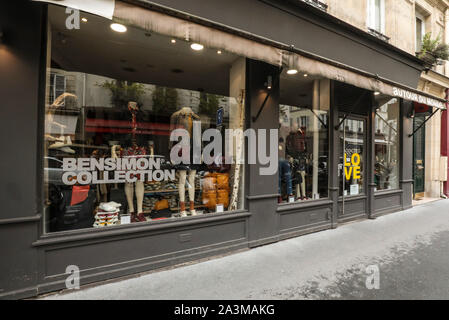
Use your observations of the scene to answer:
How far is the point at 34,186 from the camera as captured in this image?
2604 mm

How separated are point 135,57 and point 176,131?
179 cm

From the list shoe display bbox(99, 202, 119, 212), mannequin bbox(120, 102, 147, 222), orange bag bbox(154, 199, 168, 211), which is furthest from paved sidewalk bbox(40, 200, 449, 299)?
orange bag bbox(154, 199, 168, 211)

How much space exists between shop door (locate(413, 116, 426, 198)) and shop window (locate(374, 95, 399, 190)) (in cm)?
255

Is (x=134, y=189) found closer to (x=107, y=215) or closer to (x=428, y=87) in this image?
(x=107, y=215)

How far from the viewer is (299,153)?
5.66 meters

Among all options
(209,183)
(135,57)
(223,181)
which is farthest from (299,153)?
(135,57)

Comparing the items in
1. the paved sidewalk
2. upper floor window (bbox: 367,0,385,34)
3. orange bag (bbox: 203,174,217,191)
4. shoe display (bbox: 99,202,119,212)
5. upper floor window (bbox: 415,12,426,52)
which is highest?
upper floor window (bbox: 415,12,426,52)

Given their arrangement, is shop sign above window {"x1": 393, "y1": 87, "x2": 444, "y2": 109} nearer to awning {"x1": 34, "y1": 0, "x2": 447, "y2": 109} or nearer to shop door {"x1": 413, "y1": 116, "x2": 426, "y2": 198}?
awning {"x1": 34, "y1": 0, "x2": 447, "y2": 109}

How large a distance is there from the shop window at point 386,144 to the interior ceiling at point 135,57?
→ 5.38 meters

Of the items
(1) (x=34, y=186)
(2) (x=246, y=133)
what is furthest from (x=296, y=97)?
(1) (x=34, y=186)

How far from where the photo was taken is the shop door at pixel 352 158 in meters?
5.90

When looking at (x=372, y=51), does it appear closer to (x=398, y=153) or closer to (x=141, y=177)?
(x=398, y=153)

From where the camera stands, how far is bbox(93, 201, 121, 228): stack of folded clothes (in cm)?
327
